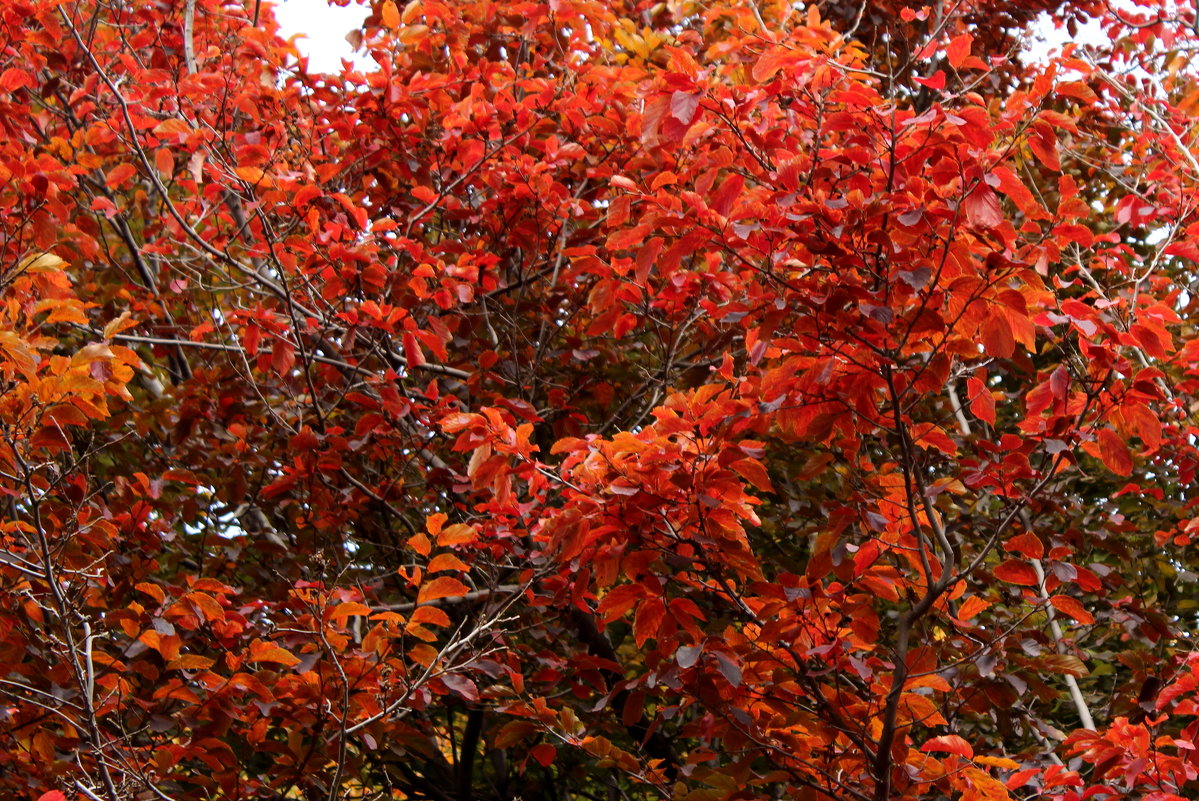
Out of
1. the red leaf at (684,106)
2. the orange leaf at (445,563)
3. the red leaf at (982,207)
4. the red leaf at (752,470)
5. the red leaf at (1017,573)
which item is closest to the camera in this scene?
the red leaf at (982,207)

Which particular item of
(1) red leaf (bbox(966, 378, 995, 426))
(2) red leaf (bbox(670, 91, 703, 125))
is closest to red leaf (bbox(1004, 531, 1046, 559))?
(1) red leaf (bbox(966, 378, 995, 426))

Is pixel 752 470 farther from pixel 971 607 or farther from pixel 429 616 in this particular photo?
pixel 429 616

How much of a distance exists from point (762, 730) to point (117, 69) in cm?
428

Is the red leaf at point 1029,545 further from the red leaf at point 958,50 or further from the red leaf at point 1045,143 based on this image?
the red leaf at point 958,50

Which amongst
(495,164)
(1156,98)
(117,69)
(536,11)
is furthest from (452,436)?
(1156,98)

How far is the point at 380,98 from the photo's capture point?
442 cm

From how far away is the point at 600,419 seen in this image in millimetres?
5027

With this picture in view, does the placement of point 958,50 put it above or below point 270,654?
above

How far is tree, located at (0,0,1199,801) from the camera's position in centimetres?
256

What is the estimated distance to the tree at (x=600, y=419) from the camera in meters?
2.56

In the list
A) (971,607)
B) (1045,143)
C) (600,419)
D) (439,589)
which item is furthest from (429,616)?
(600,419)

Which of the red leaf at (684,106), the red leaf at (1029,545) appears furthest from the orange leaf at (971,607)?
the red leaf at (684,106)

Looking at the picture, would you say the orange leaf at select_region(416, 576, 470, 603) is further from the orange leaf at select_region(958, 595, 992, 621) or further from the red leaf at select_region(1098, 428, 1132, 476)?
the red leaf at select_region(1098, 428, 1132, 476)

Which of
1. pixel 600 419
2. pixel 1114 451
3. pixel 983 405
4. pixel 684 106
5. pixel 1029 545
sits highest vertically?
pixel 600 419
